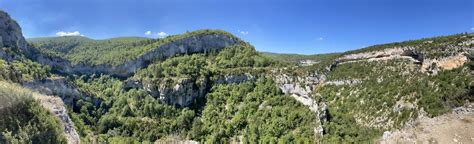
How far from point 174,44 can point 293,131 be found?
2701 inches

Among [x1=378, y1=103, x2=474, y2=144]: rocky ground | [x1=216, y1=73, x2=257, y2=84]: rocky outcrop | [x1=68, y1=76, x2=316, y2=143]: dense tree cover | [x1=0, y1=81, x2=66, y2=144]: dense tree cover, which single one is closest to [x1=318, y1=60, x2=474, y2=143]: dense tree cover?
[x1=378, y1=103, x2=474, y2=144]: rocky ground

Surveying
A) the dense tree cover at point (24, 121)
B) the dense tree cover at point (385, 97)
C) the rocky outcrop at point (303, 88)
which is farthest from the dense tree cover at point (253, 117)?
the dense tree cover at point (24, 121)

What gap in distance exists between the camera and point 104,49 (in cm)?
15288

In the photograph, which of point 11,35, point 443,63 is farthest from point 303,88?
point 11,35

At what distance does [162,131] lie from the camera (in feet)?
294

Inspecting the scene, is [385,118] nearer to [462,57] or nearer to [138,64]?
[462,57]

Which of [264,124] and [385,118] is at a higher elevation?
[385,118]

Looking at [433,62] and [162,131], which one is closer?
[433,62]

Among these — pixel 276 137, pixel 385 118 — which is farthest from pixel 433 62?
pixel 276 137

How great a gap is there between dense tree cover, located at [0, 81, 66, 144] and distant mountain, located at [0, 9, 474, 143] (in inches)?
4.2

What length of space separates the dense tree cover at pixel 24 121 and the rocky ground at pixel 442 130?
3319cm

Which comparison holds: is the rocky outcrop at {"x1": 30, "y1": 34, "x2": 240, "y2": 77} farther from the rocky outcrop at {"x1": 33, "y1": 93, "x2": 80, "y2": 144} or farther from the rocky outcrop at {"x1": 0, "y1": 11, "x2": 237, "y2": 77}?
the rocky outcrop at {"x1": 33, "y1": 93, "x2": 80, "y2": 144}

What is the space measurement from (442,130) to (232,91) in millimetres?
60690

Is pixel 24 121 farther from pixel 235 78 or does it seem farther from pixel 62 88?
pixel 235 78
